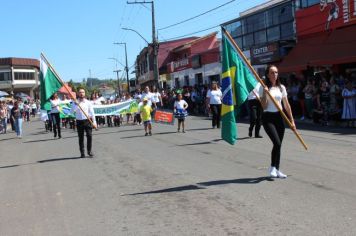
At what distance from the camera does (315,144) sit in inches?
514

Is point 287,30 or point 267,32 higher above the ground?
point 267,32

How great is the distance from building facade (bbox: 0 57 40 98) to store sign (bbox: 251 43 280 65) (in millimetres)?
66597

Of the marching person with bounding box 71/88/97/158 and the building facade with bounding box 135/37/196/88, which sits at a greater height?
the building facade with bounding box 135/37/196/88

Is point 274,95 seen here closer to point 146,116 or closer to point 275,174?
point 275,174

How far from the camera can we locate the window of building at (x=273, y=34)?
32.0m

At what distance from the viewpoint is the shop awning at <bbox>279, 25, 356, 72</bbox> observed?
2055 cm

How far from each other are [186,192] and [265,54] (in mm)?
22518

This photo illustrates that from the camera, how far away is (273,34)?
107ft

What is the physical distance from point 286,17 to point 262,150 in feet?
65.8

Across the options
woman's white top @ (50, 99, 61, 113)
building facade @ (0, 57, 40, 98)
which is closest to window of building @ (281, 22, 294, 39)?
woman's white top @ (50, 99, 61, 113)

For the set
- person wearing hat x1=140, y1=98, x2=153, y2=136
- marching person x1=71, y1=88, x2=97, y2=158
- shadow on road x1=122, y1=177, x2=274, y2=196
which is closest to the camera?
shadow on road x1=122, y1=177, x2=274, y2=196

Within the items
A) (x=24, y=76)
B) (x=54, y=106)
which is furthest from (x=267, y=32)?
(x=24, y=76)

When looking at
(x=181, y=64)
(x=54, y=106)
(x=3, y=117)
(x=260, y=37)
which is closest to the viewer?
(x=54, y=106)

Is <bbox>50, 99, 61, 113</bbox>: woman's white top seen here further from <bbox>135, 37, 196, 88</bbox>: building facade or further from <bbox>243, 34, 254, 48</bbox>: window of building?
<bbox>135, 37, 196, 88</bbox>: building facade
